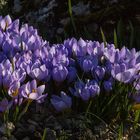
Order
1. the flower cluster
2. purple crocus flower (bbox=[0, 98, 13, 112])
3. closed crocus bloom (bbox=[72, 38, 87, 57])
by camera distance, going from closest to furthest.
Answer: purple crocus flower (bbox=[0, 98, 13, 112])
the flower cluster
closed crocus bloom (bbox=[72, 38, 87, 57])

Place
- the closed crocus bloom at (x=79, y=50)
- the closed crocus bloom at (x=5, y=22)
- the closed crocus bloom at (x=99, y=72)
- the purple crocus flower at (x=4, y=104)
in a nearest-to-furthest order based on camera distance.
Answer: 1. the purple crocus flower at (x=4, y=104)
2. the closed crocus bloom at (x=99, y=72)
3. the closed crocus bloom at (x=79, y=50)
4. the closed crocus bloom at (x=5, y=22)

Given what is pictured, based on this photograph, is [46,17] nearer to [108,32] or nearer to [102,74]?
[108,32]

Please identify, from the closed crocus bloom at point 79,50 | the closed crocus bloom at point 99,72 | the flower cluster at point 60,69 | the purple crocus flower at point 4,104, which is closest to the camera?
the purple crocus flower at point 4,104

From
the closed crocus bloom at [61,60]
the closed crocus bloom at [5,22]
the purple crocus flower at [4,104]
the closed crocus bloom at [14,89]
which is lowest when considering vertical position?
the purple crocus flower at [4,104]

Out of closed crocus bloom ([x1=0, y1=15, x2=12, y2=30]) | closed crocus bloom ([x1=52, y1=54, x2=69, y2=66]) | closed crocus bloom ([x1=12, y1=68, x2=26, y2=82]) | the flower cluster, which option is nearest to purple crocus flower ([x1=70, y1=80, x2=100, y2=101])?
the flower cluster

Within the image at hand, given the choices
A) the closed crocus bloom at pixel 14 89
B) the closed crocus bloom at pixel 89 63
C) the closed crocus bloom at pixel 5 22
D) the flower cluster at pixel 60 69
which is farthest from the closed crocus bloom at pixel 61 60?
the closed crocus bloom at pixel 5 22

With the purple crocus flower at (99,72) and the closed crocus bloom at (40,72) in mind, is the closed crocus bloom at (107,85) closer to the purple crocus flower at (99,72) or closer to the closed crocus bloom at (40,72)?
the purple crocus flower at (99,72)

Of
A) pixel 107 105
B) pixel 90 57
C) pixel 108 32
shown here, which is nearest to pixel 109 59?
pixel 90 57

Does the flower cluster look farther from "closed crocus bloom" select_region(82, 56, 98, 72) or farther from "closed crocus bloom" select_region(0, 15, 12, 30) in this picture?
"closed crocus bloom" select_region(0, 15, 12, 30)

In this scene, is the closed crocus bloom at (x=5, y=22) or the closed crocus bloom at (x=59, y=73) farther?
the closed crocus bloom at (x=5, y=22)

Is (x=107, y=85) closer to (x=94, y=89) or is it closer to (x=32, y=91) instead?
(x=94, y=89)
